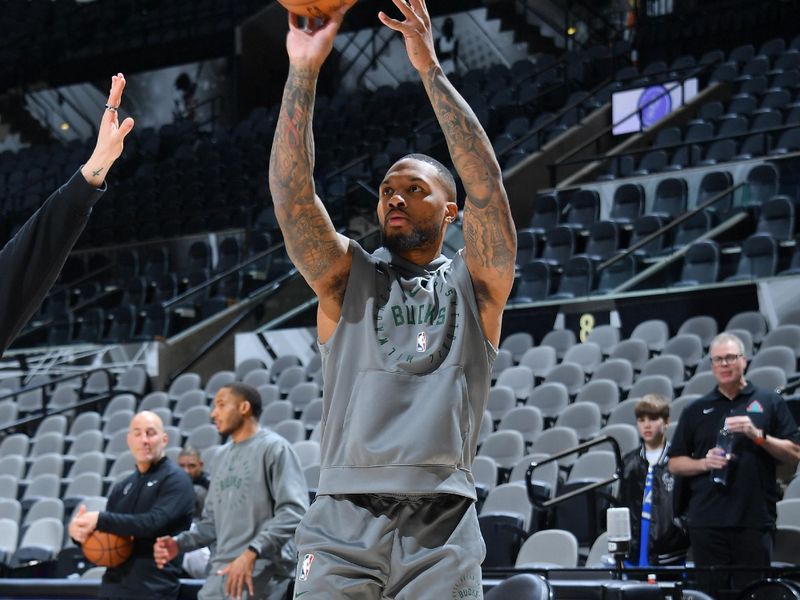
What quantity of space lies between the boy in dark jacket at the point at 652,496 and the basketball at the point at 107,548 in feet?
8.22

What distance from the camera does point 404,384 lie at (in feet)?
8.79

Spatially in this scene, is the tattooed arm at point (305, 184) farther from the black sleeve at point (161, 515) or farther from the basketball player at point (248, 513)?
the black sleeve at point (161, 515)

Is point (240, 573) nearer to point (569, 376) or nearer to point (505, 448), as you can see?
point (505, 448)

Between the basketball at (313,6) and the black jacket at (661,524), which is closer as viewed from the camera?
the basketball at (313,6)

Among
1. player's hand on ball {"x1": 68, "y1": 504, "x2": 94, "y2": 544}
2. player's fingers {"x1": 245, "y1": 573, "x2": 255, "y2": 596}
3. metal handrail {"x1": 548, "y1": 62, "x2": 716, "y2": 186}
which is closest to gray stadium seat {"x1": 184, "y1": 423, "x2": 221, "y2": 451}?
player's hand on ball {"x1": 68, "y1": 504, "x2": 94, "y2": 544}

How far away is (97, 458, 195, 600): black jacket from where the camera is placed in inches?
217

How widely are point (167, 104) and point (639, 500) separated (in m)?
20.4

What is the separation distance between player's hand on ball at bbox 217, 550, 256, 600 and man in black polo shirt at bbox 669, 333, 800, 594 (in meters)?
2.02

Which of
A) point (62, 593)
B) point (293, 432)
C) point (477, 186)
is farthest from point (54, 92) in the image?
point (477, 186)

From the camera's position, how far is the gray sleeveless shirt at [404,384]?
2615 millimetres

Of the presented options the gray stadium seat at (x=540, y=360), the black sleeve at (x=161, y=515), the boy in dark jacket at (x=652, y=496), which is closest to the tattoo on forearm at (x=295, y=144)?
the black sleeve at (x=161, y=515)

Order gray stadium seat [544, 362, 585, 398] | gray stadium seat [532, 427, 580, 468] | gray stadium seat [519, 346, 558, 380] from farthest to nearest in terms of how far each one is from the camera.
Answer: gray stadium seat [519, 346, 558, 380] < gray stadium seat [544, 362, 585, 398] < gray stadium seat [532, 427, 580, 468]

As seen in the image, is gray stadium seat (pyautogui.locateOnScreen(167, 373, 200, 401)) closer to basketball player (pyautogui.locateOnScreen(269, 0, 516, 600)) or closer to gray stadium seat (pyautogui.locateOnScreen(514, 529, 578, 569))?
gray stadium seat (pyautogui.locateOnScreen(514, 529, 578, 569))

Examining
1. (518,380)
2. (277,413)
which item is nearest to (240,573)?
(518,380)
